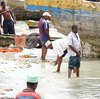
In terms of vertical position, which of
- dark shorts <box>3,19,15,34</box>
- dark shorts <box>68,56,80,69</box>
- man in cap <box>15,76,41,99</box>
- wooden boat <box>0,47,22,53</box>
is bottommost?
wooden boat <box>0,47,22,53</box>

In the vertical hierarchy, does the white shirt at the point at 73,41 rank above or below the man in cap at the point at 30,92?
below

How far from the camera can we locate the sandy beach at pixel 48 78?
9.95 meters

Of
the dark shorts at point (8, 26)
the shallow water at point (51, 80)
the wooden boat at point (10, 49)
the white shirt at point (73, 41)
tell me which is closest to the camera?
the shallow water at point (51, 80)

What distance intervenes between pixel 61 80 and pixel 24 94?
571 centimetres

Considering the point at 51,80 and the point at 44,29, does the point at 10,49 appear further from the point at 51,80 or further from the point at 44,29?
the point at 51,80

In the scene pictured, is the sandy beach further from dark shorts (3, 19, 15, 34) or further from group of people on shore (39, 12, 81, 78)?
dark shorts (3, 19, 15, 34)

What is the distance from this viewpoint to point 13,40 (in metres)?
18.5

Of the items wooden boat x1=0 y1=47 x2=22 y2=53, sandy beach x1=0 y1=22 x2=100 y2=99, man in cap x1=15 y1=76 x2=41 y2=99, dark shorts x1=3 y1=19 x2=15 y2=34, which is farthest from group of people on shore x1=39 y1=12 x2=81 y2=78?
man in cap x1=15 y1=76 x2=41 y2=99

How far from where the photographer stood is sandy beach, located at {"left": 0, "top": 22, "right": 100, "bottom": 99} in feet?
32.6

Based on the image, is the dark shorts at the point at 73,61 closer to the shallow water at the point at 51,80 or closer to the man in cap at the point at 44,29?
the shallow water at the point at 51,80

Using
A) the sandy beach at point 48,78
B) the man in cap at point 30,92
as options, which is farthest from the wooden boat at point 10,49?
the man in cap at point 30,92

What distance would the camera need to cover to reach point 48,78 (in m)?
11.9

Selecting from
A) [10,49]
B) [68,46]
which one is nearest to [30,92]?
[68,46]

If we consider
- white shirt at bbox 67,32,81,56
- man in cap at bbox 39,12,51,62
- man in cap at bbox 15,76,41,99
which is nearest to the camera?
man in cap at bbox 15,76,41,99
